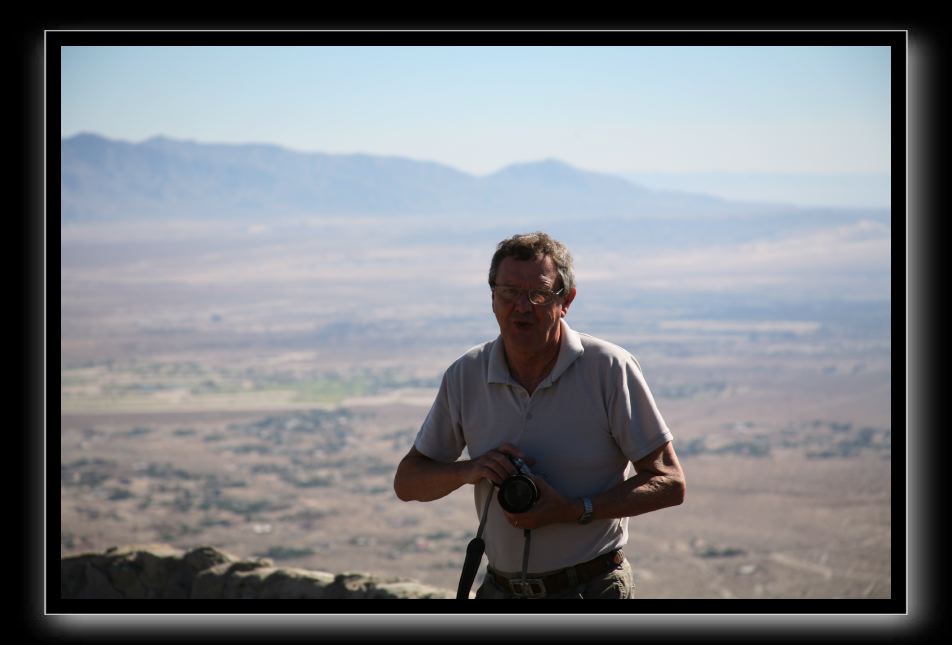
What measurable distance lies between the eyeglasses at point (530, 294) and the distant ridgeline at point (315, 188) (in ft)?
291

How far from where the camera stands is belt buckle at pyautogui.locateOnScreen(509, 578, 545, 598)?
248 centimetres

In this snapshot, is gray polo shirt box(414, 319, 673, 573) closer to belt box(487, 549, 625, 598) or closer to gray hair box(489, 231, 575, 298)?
belt box(487, 549, 625, 598)

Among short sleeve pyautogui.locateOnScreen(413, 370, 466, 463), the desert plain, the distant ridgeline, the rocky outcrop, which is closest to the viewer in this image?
short sleeve pyautogui.locateOnScreen(413, 370, 466, 463)

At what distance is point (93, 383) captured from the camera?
2030 inches

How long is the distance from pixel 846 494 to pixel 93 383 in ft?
106

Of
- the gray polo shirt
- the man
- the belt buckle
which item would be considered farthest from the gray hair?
the belt buckle

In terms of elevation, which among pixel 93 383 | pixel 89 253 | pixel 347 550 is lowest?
pixel 347 550

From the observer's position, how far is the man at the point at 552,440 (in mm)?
2426

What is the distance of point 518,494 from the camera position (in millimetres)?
2377

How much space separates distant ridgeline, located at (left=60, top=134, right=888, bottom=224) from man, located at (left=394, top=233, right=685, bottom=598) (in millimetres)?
88488

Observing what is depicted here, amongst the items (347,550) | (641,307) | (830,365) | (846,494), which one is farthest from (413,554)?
(641,307)

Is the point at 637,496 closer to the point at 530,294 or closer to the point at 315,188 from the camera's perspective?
the point at 530,294

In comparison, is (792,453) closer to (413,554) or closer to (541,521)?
(413,554)
